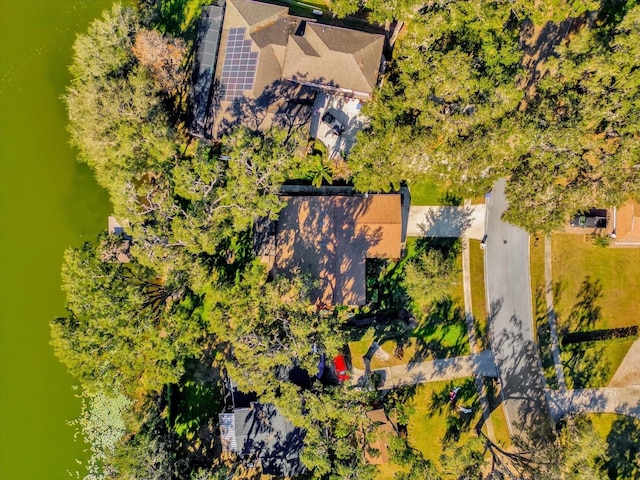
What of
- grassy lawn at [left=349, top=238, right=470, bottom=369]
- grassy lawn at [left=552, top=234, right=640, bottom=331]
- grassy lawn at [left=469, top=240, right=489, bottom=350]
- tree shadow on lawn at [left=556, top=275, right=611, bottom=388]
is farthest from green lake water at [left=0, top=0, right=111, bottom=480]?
tree shadow on lawn at [left=556, top=275, right=611, bottom=388]

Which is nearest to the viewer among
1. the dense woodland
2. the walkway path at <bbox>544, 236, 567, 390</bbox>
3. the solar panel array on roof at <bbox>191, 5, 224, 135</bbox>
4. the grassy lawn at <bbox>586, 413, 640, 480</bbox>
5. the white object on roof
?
the dense woodland

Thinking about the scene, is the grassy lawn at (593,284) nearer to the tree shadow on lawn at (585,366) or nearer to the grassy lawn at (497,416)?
the tree shadow on lawn at (585,366)

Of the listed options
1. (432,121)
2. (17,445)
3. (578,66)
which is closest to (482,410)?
(432,121)

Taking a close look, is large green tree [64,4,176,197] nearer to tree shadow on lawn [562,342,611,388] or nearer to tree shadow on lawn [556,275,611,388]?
tree shadow on lawn [556,275,611,388]

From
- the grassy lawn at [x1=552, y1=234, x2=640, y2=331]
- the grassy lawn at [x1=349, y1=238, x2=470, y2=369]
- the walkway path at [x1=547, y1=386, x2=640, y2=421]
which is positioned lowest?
the walkway path at [x1=547, y1=386, x2=640, y2=421]

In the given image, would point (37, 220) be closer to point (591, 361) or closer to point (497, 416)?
point (497, 416)

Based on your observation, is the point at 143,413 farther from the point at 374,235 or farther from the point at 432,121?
the point at 432,121

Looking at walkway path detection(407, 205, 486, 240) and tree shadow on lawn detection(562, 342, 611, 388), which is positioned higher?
walkway path detection(407, 205, 486, 240)

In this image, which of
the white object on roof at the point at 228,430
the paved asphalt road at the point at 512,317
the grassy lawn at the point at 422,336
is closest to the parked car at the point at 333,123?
the grassy lawn at the point at 422,336
